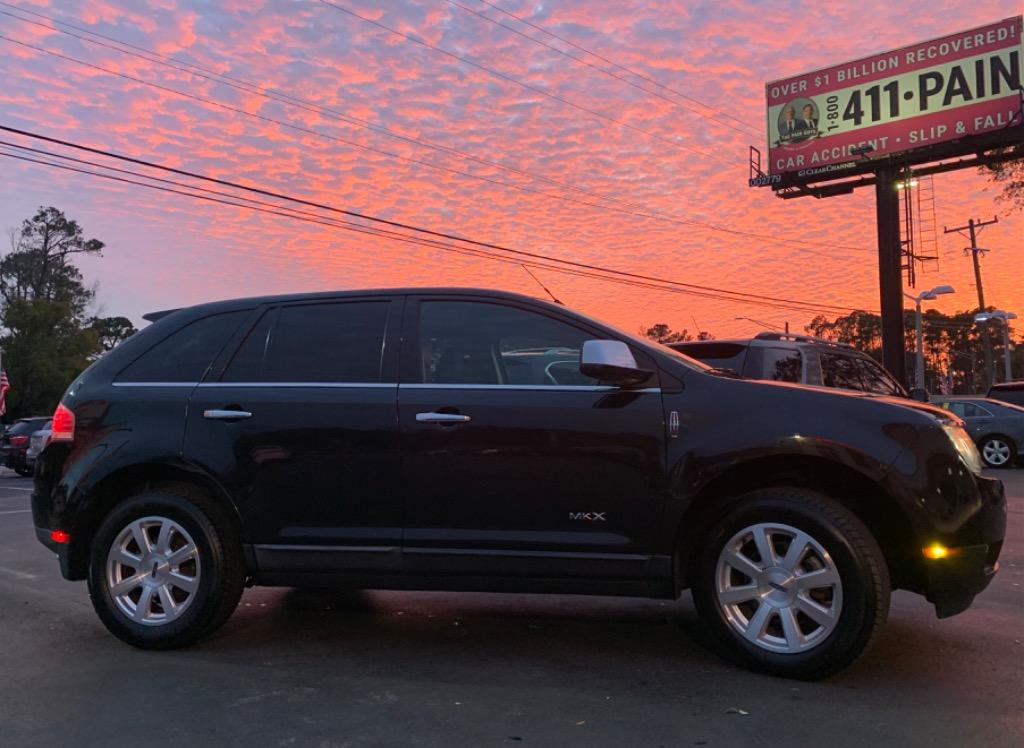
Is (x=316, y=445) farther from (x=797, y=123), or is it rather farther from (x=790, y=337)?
(x=797, y=123)

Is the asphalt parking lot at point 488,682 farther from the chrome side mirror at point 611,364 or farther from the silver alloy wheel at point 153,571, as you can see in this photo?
the chrome side mirror at point 611,364

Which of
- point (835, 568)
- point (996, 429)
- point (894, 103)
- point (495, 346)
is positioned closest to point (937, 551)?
point (835, 568)

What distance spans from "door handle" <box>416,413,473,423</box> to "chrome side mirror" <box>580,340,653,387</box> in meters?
0.61

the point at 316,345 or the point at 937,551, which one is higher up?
the point at 316,345

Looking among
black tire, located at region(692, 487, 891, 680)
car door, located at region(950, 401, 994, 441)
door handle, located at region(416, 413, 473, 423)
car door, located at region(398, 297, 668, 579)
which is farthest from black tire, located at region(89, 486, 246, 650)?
car door, located at region(950, 401, 994, 441)

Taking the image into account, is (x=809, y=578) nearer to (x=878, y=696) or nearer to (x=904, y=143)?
(x=878, y=696)

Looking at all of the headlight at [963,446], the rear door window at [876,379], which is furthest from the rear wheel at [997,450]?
the headlight at [963,446]

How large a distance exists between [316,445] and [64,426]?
148 centimetres

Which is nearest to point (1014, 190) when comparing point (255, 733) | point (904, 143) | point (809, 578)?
point (904, 143)

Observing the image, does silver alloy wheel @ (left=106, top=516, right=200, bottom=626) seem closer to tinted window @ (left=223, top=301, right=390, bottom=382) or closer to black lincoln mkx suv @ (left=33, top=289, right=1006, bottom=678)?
black lincoln mkx suv @ (left=33, top=289, right=1006, bottom=678)

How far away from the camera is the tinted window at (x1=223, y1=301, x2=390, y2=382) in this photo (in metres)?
4.35

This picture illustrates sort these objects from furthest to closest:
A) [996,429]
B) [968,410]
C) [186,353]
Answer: [968,410] → [996,429] → [186,353]

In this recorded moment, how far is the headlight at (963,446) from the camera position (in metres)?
3.79

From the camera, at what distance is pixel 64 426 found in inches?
179
